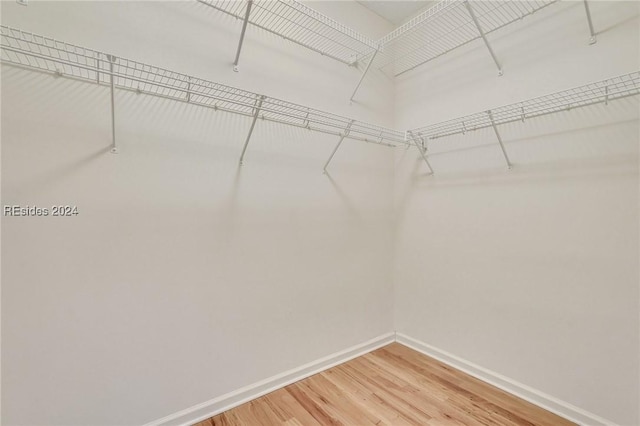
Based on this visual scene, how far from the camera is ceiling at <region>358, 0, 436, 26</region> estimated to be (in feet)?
6.82

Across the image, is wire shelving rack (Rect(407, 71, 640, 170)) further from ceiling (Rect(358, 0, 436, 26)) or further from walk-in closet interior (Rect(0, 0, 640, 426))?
ceiling (Rect(358, 0, 436, 26))

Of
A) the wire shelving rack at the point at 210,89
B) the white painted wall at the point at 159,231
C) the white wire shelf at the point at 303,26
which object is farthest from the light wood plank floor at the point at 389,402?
the white wire shelf at the point at 303,26

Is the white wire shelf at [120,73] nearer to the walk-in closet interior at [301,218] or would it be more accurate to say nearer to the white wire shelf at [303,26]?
the walk-in closet interior at [301,218]

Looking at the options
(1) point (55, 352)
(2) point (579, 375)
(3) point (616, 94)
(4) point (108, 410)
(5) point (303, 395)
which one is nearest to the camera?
(1) point (55, 352)

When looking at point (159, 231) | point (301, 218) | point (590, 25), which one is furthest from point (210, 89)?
point (590, 25)

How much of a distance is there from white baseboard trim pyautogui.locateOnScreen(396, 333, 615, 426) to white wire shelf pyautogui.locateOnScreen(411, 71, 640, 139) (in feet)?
4.84

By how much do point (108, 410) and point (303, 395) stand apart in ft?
3.03

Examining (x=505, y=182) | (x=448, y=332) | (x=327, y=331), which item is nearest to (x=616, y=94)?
(x=505, y=182)

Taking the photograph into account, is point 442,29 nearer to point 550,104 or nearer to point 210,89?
point 550,104

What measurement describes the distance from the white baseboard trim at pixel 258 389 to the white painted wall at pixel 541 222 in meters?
0.54

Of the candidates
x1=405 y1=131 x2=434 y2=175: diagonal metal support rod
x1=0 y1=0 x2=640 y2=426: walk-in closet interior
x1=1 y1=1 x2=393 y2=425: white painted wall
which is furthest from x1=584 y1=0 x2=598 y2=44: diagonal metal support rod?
x1=1 y1=1 x2=393 y2=425: white painted wall

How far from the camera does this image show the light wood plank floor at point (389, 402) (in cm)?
139

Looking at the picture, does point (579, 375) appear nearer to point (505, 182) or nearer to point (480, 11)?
Answer: point (505, 182)

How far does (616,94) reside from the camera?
1.29 meters
